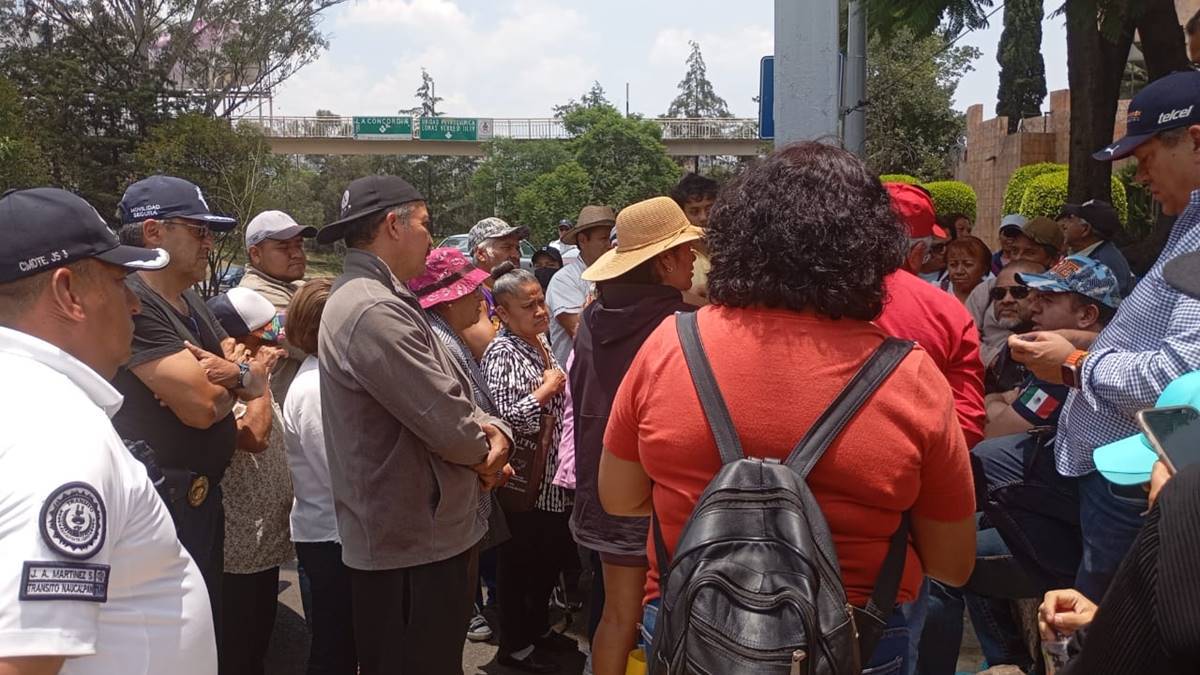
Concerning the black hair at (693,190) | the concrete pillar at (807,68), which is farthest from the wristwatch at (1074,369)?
the black hair at (693,190)

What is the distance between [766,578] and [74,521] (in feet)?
3.74

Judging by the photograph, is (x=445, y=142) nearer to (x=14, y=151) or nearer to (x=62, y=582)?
(x=14, y=151)

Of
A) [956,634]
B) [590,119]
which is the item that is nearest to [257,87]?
[590,119]

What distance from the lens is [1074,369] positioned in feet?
8.61

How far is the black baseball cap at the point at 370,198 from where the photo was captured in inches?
129

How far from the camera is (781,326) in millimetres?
2010

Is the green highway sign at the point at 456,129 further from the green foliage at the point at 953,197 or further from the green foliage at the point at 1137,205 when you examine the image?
the green foliage at the point at 1137,205

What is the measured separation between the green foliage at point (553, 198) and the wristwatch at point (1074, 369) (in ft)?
146

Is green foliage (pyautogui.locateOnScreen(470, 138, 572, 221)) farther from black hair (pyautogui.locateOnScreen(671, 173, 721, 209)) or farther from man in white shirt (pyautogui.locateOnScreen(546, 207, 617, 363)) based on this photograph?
black hair (pyautogui.locateOnScreen(671, 173, 721, 209))

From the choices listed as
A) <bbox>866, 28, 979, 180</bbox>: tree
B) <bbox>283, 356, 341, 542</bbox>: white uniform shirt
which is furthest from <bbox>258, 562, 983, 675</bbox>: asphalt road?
<bbox>866, 28, 979, 180</bbox>: tree

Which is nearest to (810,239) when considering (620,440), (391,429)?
(620,440)

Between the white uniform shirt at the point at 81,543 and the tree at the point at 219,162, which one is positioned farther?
the tree at the point at 219,162

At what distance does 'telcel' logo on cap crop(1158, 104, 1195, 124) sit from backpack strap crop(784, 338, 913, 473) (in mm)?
1390

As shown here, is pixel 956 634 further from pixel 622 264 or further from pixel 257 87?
pixel 257 87
